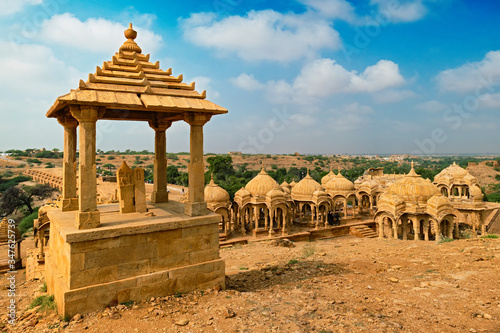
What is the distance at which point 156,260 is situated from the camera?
19.5 feet

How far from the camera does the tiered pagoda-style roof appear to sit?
230 inches

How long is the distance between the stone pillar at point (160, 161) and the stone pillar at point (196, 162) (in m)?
2.02

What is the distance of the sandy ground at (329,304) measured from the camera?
493 cm

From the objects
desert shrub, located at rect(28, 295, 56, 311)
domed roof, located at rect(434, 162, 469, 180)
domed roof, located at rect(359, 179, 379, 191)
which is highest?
domed roof, located at rect(434, 162, 469, 180)

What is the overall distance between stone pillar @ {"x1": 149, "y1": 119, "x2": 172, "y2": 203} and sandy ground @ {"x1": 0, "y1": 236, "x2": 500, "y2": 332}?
3.01 meters

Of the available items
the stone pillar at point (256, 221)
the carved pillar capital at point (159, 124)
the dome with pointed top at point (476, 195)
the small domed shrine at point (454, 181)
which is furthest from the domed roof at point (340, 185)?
the carved pillar capital at point (159, 124)

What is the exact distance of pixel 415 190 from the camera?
18609mm

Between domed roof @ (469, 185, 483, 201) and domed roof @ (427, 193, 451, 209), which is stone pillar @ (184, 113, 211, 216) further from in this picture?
domed roof @ (469, 185, 483, 201)

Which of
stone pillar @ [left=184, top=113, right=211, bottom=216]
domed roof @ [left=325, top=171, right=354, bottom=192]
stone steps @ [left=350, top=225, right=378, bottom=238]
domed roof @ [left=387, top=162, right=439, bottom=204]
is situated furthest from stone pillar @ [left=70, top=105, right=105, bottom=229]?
domed roof @ [left=325, top=171, right=354, bottom=192]

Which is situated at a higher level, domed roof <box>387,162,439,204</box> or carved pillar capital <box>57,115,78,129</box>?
carved pillar capital <box>57,115,78,129</box>

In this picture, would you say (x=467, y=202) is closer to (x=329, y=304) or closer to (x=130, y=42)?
(x=329, y=304)

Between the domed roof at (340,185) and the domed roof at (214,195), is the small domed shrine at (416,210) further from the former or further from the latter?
the domed roof at (214,195)

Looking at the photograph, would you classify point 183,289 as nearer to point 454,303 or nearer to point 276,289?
point 276,289

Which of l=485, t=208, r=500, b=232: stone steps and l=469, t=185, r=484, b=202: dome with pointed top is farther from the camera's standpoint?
l=485, t=208, r=500, b=232: stone steps
